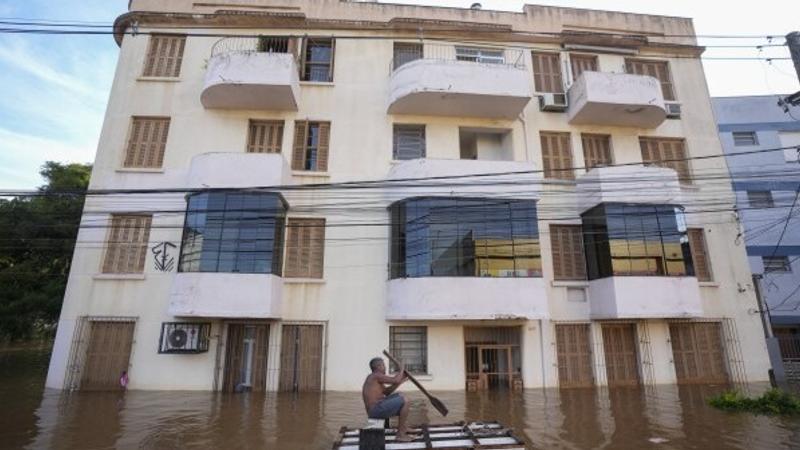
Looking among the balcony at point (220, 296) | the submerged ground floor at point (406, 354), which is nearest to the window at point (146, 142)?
the balcony at point (220, 296)

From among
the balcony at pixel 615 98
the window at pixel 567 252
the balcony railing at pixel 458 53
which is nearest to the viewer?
the window at pixel 567 252

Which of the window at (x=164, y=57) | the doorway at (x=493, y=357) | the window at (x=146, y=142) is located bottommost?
the doorway at (x=493, y=357)

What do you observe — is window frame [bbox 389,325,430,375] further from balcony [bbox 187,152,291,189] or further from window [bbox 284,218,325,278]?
balcony [bbox 187,152,291,189]

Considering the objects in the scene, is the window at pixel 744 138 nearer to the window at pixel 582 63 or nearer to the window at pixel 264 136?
the window at pixel 582 63

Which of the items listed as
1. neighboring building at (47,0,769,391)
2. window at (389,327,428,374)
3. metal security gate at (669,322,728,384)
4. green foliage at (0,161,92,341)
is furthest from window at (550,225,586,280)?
green foliage at (0,161,92,341)

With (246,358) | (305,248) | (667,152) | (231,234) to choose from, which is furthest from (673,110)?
(246,358)

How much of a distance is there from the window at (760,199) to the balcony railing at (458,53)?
13.6 metres

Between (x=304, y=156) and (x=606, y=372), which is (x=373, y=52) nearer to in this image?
(x=304, y=156)

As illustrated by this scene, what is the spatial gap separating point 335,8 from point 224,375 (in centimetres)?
1309

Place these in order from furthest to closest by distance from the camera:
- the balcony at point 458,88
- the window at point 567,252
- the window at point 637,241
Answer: the window at point 567,252 < the balcony at point 458,88 < the window at point 637,241

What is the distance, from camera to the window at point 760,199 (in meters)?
20.2

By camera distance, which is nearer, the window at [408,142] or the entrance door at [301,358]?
the entrance door at [301,358]

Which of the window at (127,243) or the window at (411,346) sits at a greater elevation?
the window at (127,243)

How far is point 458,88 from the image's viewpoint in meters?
13.7
